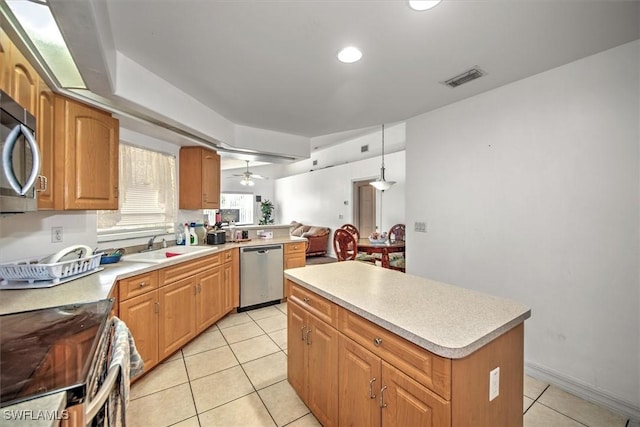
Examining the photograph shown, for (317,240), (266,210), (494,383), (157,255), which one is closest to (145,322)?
(157,255)

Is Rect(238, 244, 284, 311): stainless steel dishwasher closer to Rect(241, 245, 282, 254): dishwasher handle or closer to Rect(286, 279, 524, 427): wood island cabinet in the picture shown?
Rect(241, 245, 282, 254): dishwasher handle

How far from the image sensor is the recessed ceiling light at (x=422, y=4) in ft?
4.39

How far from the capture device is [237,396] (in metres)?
1.90

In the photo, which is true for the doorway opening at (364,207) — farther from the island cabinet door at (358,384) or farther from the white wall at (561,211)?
the island cabinet door at (358,384)

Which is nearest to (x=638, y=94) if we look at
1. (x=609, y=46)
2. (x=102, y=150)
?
(x=609, y=46)

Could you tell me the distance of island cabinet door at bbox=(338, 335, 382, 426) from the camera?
118 centimetres

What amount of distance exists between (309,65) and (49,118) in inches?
69.6

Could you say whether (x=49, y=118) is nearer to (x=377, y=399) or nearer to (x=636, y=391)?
(x=377, y=399)

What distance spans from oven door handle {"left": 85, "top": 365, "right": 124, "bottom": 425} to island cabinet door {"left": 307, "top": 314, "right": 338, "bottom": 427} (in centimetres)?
98

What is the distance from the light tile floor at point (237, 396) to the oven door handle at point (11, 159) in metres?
1.52

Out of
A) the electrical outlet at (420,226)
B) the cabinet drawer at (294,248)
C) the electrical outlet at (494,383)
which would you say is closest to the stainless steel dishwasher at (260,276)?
the cabinet drawer at (294,248)

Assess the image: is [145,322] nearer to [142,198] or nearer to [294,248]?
[142,198]

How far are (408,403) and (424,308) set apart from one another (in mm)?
392

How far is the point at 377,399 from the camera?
117 cm
